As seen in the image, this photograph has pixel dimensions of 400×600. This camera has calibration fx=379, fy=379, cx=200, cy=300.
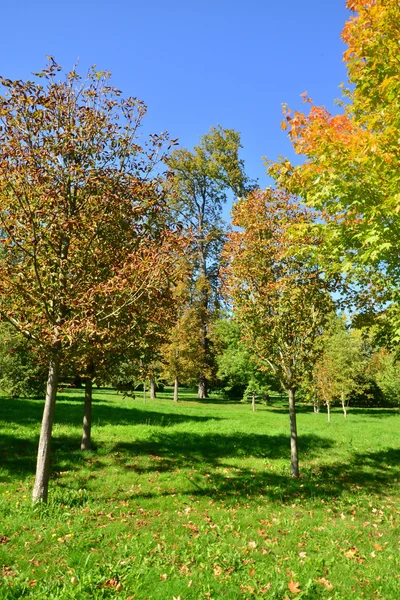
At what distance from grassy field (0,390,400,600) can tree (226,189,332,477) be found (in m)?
2.34

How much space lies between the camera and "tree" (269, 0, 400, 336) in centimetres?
638

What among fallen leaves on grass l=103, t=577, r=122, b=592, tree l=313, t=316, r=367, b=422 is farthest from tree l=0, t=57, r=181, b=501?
tree l=313, t=316, r=367, b=422

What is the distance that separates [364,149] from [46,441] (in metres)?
8.02

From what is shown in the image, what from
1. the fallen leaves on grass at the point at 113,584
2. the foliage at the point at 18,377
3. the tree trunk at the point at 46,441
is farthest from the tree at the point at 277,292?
the foliage at the point at 18,377

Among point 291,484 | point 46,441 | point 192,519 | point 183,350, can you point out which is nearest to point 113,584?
point 192,519

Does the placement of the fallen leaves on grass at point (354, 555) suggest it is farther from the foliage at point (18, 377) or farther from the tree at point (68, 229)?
the foliage at point (18, 377)

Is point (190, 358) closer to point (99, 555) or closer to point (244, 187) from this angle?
point (244, 187)

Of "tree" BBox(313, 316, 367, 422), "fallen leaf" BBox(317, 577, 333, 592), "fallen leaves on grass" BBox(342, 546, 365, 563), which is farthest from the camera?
"tree" BBox(313, 316, 367, 422)

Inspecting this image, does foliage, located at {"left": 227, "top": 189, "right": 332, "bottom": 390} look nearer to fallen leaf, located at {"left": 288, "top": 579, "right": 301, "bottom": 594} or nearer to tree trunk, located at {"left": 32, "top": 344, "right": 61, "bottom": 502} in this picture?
tree trunk, located at {"left": 32, "top": 344, "right": 61, "bottom": 502}

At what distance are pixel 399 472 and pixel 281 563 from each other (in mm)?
8642

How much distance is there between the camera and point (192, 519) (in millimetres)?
7480

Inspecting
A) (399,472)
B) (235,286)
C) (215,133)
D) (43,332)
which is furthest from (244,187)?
(43,332)

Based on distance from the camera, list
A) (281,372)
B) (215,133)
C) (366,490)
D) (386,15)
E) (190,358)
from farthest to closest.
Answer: (215,133) < (190,358) < (281,372) < (366,490) < (386,15)

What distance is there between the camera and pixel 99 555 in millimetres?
5535
